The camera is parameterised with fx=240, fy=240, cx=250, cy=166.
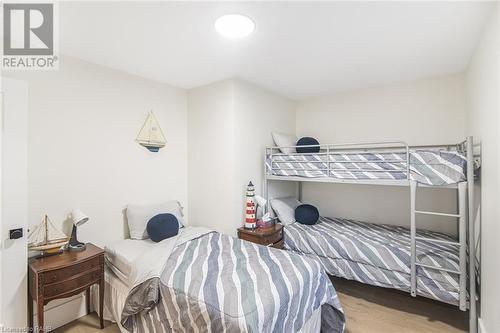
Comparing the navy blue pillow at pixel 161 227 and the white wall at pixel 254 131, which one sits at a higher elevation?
the white wall at pixel 254 131

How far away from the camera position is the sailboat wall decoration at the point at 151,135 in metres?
2.87

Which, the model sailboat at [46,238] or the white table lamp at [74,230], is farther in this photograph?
the white table lamp at [74,230]

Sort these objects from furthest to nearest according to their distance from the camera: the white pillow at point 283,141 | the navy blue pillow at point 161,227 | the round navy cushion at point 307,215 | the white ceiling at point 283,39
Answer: the white pillow at point 283,141 < the round navy cushion at point 307,215 < the navy blue pillow at point 161,227 < the white ceiling at point 283,39

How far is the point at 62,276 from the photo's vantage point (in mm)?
1876

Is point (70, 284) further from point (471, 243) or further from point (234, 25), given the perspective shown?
point (471, 243)

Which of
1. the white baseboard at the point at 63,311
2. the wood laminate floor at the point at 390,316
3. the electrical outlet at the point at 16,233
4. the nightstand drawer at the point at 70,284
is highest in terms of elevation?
the electrical outlet at the point at 16,233

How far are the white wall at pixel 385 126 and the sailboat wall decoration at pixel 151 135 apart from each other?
223 cm

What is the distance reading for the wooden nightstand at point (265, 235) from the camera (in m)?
2.77

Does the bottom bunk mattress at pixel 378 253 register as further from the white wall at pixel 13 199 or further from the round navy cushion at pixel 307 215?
the white wall at pixel 13 199

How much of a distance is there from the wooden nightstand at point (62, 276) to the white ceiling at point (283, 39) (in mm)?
1829

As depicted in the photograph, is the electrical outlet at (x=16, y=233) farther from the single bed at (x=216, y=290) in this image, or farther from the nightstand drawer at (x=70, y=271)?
the single bed at (x=216, y=290)

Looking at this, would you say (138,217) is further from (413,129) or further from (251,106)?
(413,129)

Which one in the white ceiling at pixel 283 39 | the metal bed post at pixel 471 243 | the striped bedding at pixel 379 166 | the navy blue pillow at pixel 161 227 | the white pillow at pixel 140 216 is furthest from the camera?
the white pillow at pixel 140 216

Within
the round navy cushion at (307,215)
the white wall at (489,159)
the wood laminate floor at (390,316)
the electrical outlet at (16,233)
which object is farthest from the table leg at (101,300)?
the white wall at (489,159)
